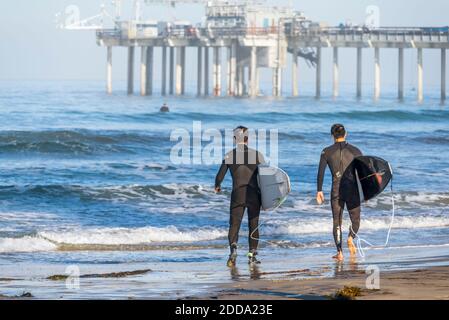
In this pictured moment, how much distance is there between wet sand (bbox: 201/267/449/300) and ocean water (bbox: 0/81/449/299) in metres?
0.38

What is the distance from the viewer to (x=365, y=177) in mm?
11703

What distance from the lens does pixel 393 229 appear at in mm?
15844

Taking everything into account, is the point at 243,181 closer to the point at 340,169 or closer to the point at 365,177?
the point at 340,169

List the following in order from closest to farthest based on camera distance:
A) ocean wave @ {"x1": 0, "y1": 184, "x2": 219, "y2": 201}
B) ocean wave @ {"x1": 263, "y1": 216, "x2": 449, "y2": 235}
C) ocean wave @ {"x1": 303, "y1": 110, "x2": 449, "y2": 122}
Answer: ocean wave @ {"x1": 263, "y1": 216, "x2": 449, "y2": 235}, ocean wave @ {"x1": 0, "y1": 184, "x2": 219, "y2": 201}, ocean wave @ {"x1": 303, "y1": 110, "x2": 449, "y2": 122}

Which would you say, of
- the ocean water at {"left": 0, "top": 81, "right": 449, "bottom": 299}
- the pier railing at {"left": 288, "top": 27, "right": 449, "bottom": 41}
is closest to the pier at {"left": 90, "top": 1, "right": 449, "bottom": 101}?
the pier railing at {"left": 288, "top": 27, "right": 449, "bottom": 41}

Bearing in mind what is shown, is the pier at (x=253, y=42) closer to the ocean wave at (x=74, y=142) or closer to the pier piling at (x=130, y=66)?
the pier piling at (x=130, y=66)

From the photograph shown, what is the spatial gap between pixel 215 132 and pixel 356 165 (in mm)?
27823

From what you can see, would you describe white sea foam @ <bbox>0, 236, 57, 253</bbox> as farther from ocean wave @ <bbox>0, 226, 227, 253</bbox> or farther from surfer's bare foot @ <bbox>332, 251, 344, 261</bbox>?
surfer's bare foot @ <bbox>332, 251, 344, 261</bbox>

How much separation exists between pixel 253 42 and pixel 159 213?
1939 inches

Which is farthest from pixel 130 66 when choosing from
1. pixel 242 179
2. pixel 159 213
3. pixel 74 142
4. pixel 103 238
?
pixel 242 179

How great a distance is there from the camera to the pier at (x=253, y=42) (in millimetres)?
61678

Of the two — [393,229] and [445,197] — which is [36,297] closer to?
[393,229]

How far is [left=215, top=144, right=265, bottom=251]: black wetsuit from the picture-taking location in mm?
11070
